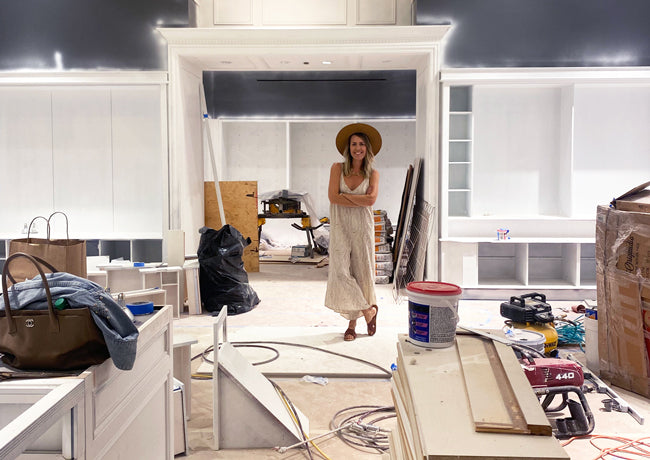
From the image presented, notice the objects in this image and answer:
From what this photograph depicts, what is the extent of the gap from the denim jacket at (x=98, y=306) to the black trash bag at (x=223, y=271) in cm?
361

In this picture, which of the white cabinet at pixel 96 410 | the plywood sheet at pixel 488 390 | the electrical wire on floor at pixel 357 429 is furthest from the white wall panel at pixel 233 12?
the plywood sheet at pixel 488 390

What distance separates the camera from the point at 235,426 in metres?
2.47

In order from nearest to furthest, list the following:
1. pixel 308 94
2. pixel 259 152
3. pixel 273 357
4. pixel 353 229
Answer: pixel 273 357
pixel 353 229
pixel 308 94
pixel 259 152

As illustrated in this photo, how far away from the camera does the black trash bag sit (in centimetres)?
502

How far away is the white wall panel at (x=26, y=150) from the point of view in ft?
19.9

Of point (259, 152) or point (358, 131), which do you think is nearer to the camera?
point (358, 131)

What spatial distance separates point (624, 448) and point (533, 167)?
4081 millimetres

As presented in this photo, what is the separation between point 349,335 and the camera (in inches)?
164

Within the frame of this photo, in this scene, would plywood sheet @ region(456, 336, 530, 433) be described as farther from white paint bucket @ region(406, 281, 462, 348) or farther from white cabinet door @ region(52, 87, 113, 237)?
white cabinet door @ region(52, 87, 113, 237)

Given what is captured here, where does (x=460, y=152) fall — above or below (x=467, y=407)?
above

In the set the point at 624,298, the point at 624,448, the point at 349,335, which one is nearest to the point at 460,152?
the point at 349,335

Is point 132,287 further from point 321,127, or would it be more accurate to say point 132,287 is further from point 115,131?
point 321,127

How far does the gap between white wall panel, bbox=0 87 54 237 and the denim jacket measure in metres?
5.29

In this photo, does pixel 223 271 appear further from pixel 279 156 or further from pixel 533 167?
pixel 279 156
